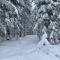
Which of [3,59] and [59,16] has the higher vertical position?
[59,16]

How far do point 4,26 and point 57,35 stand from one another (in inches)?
170

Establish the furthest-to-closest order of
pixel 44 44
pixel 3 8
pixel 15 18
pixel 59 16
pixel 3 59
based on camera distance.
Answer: pixel 15 18 < pixel 3 8 < pixel 59 16 < pixel 44 44 < pixel 3 59

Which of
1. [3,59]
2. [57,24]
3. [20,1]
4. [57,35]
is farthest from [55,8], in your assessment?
[3,59]

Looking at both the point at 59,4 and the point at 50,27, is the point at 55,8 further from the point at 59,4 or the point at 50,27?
the point at 50,27

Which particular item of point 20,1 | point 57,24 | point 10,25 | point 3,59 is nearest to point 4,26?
point 10,25

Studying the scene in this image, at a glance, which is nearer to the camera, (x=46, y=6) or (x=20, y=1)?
(x=46, y=6)

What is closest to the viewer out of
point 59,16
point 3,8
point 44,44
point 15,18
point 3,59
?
point 3,59

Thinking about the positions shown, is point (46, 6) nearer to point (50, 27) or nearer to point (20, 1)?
point (50, 27)

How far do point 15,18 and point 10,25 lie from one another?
158 cm

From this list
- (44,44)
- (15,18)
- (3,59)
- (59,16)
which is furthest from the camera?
(15,18)

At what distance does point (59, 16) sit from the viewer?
35.2ft

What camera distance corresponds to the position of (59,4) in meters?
11.1

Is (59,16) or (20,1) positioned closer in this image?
(59,16)

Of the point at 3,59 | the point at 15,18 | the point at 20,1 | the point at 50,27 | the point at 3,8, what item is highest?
the point at 20,1
